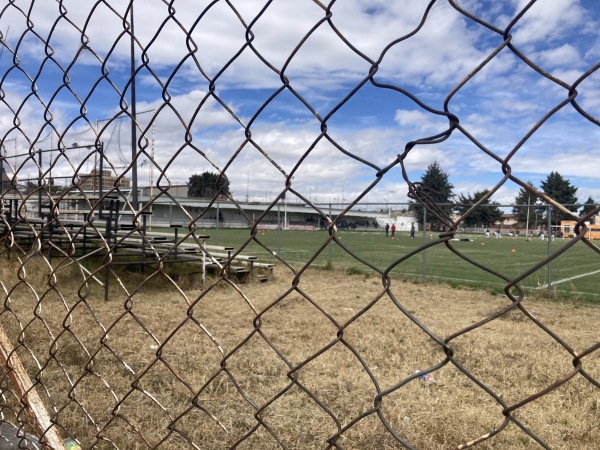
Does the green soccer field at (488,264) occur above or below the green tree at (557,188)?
below

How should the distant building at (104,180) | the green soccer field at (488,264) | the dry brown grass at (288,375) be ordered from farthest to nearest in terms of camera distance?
the green soccer field at (488,264), the distant building at (104,180), the dry brown grass at (288,375)

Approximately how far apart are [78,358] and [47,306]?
239 cm

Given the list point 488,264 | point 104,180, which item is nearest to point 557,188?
point 104,180

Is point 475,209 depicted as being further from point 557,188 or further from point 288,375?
point 557,188

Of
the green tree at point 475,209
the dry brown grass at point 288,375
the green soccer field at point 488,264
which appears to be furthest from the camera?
the green soccer field at point 488,264

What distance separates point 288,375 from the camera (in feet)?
3.57

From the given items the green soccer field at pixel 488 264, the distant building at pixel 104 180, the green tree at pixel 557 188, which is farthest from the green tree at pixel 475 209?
the distant building at pixel 104 180

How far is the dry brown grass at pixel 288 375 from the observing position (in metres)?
2.14

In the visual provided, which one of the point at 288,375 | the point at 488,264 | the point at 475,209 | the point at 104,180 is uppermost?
the point at 104,180

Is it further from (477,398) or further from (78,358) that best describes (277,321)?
(477,398)

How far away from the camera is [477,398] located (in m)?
3.22

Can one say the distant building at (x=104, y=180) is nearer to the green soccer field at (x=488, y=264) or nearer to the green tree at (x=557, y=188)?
the green tree at (x=557, y=188)

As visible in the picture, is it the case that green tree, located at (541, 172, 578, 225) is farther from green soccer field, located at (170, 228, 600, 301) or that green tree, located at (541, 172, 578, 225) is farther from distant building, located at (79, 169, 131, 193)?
distant building, located at (79, 169, 131, 193)

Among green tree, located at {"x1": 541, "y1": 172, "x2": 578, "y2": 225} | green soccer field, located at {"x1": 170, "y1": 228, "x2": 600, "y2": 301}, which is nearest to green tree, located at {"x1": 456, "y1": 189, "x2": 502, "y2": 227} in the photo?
green tree, located at {"x1": 541, "y1": 172, "x2": 578, "y2": 225}
